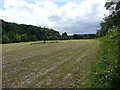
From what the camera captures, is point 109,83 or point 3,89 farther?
point 3,89

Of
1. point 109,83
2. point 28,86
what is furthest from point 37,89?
point 109,83

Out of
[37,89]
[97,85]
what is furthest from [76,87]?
[37,89]

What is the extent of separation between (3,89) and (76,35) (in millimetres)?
120387

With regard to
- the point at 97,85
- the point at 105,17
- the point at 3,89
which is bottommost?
the point at 3,89

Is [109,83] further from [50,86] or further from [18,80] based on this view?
[18,80]

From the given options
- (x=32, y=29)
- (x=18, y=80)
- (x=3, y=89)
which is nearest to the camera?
(x=3, y=89)

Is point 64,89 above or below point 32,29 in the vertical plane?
below

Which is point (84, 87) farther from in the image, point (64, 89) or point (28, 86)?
point (28, 86)

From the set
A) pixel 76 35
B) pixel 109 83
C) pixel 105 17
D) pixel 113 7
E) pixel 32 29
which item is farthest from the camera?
pixel 76 35

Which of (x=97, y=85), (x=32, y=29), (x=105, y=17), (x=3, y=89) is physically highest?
(x=32, y=29)

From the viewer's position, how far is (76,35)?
122438mm

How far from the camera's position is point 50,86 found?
4.38 meters

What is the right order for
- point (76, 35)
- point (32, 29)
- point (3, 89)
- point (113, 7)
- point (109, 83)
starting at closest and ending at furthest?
point (109, 83), point (3, 89), point (113, 7), point (32, 29), point (76, 35)

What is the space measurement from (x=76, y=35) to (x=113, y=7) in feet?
385
